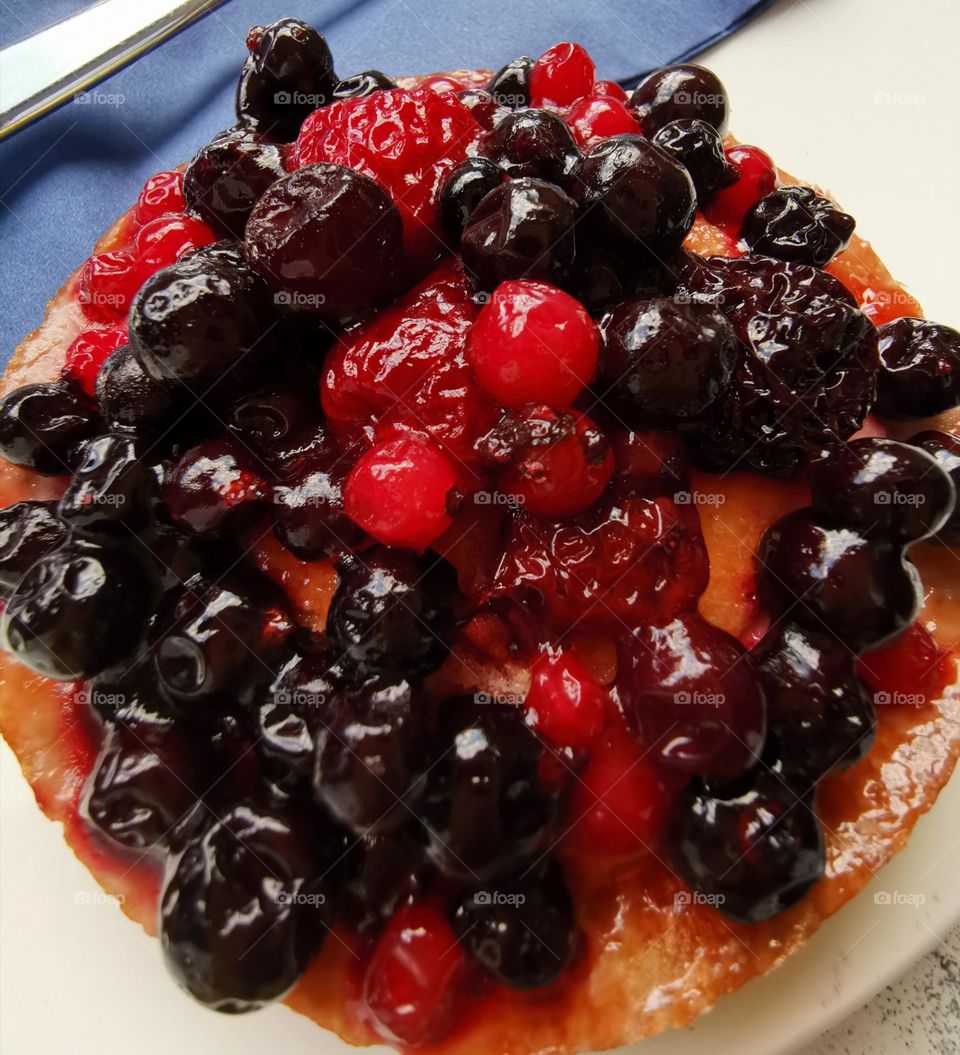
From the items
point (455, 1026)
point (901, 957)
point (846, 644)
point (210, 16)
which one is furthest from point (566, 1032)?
point (210, 16)

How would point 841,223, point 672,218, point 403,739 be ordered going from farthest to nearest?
point 841,223 → point 672,218 → point 403,739

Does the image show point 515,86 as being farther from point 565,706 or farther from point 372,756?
point 372,756

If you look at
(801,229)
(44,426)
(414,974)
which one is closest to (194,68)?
(44,426)

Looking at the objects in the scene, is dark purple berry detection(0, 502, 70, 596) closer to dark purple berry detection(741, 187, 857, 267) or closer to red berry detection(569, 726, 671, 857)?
red berry detection(569, 726, 671, 857)

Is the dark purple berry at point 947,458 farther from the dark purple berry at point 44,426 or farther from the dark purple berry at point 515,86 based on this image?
the dark purple berry at point 44,426

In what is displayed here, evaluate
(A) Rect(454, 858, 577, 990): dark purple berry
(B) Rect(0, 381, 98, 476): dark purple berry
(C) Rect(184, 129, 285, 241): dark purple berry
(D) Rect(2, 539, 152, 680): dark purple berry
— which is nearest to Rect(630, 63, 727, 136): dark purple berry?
(C) Rect(184, 129, 285, 241): dark purple berry

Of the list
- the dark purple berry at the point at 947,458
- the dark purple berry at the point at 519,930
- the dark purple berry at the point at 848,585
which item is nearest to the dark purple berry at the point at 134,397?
the dark purple berry at the point at 519,930

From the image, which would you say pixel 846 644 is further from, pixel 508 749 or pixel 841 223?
pixel 841 223
